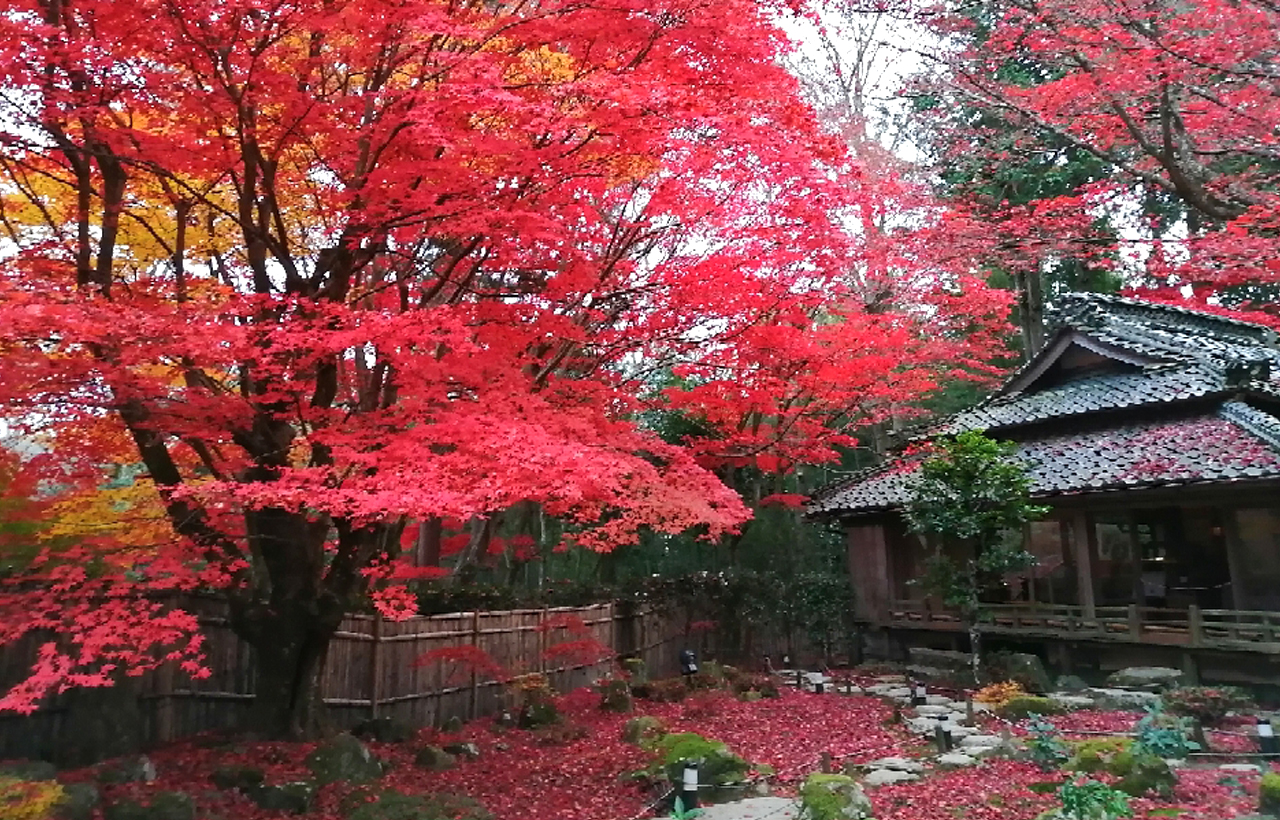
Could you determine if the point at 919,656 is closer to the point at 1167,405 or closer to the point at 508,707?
the point at 1167,405

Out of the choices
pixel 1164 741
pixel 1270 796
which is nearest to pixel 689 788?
pixel 1270 796

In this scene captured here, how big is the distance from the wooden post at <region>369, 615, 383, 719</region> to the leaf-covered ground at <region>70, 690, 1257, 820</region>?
0.79 m

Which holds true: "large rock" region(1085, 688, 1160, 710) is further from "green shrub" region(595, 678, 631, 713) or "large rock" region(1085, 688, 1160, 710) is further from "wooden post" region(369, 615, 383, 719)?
"wooden post" region(369, 615, 383, 719)

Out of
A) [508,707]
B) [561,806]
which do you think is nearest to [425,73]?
[561,806]

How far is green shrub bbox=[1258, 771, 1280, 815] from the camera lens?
21.9ft

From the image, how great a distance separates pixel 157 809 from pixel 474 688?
6988 mm

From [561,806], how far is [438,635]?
4.94 metres

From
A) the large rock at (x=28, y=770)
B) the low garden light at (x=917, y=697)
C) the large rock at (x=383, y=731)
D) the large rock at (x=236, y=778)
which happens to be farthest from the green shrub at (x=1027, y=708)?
the large rock at (x=28, y=770)

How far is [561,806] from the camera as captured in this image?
891 cm

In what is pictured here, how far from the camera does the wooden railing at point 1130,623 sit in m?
12.9

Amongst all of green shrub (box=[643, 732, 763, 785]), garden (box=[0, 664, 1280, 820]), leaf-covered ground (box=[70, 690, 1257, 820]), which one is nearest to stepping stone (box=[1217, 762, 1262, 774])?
garden (box=[0, 664, 1280, 820])

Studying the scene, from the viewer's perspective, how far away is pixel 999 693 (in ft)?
42.6

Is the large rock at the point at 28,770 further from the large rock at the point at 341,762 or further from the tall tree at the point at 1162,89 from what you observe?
the tall tree at the point at 1162,89

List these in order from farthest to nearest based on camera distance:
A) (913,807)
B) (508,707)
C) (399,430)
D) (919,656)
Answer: (919,656) → (508,707) → (399,430) → (913,807)
